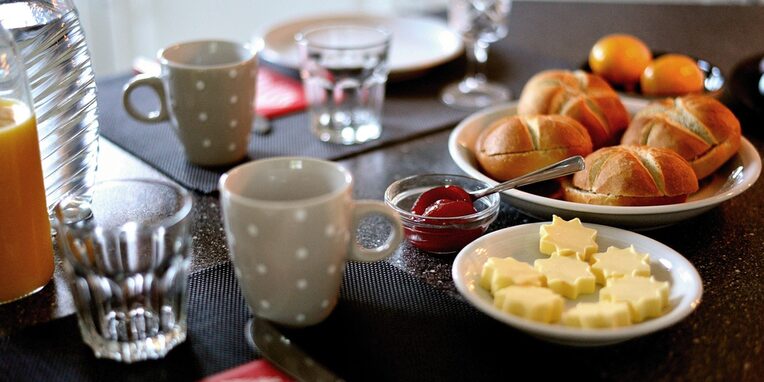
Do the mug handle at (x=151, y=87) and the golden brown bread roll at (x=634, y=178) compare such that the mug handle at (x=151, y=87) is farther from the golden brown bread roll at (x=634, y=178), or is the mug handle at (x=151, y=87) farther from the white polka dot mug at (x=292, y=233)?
the golden brown bread roll at (x=634, y=178)

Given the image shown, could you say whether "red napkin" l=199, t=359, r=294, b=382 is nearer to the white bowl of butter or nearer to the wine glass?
the white bowl of butter

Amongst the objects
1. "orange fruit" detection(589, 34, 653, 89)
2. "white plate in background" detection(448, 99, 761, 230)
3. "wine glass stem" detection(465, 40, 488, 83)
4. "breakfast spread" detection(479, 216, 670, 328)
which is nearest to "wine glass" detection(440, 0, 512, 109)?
"wine glass stem" detection(465, 40, 488, 83)

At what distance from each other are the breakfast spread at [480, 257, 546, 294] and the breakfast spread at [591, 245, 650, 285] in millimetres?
60

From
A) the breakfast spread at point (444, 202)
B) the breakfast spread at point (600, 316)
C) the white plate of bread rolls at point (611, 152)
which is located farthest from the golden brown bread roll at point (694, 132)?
the breakfast spread at point (600, 316)

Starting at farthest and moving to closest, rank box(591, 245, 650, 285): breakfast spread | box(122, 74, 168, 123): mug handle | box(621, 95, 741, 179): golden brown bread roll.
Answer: box(122, 74, 168, 123): mug handle, box(621, 95, 741, 179): golden brown bread roll, box(591, 245, 650, 285): breakfast spread

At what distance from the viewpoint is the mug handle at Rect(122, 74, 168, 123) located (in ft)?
3.72

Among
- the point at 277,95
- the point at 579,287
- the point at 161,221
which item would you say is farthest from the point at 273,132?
the point at 579,287

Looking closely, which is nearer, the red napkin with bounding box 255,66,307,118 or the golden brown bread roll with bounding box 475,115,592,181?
the golden brown bread roll with bounding box 475,115,592,181

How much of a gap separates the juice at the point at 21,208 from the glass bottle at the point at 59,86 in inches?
4.5

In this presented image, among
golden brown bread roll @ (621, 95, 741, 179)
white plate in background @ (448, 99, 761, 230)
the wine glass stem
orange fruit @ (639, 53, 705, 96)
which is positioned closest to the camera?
white plate in background @ (448, 99, 761, 230)

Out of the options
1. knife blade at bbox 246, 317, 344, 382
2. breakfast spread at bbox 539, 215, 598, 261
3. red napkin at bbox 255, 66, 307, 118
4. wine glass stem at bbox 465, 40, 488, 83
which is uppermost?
breakfast spread at bbox 539, 215, 598, 261

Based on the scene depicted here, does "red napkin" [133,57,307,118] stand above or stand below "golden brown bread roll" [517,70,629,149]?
below

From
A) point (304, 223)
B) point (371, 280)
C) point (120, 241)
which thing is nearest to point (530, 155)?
point (371, 280)

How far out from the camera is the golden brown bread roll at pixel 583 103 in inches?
42.2
